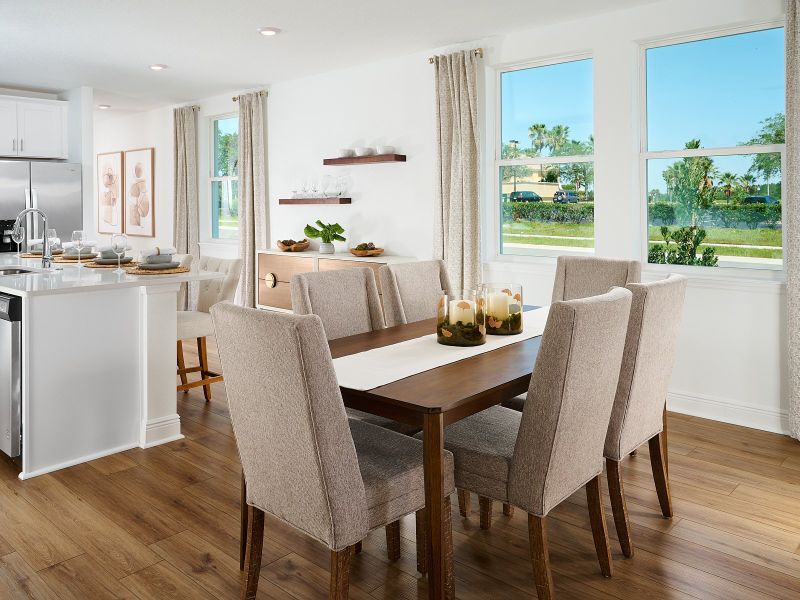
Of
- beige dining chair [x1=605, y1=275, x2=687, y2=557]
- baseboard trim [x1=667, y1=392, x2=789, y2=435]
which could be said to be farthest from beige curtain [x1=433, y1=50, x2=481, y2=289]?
beige dining chair [x1=605, y1=275, x2=687, y2=557]

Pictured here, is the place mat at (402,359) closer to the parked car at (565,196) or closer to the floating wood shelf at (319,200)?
the parked car at (565,196)

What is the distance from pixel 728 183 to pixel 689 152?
294 mm

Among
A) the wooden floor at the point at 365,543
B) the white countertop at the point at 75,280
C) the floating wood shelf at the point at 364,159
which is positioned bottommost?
the wooden floor at the point at 365,543

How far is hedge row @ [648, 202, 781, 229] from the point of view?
3822 millimetres

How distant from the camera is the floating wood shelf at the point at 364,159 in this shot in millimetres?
5320

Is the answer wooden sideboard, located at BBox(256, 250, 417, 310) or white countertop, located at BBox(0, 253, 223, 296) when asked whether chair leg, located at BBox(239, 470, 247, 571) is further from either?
wooden sideboard, located at BBox(256, 250, 417, 310)

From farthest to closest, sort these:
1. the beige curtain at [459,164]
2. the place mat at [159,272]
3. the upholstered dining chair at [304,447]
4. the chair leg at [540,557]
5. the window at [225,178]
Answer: the window at [225,178], the beige curtain at [459,164], the place mat at [159,272], the chair leg at [540,557], the upholstered dining chair at [304,447]

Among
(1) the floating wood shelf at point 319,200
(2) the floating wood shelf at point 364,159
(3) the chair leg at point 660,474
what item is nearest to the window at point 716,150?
(3) the chair leg at point 660,474

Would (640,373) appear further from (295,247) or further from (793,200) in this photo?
(295,247)

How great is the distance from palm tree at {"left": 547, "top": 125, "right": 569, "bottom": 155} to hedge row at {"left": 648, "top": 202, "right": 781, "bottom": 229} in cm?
79

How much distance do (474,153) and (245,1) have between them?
182 centimetres

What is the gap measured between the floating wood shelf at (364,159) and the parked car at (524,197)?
0.97m

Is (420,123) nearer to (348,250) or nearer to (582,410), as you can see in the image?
(348,250)

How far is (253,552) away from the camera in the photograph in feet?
6.67
